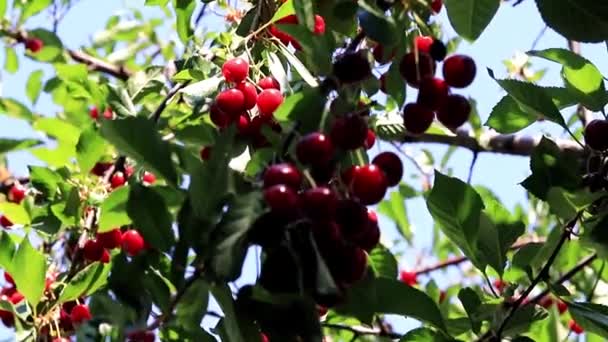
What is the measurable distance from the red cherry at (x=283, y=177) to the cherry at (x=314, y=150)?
0.02m

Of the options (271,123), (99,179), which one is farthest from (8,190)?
(271,123)

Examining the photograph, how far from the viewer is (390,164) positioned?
1121 mm

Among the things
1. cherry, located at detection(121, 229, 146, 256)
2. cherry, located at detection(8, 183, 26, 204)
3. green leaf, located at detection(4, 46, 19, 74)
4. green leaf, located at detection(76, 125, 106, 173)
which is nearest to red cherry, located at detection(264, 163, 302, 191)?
cherry, located at detection(121, 229, 146, 256)

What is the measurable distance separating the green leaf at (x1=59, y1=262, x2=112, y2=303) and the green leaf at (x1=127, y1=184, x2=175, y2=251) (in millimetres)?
391

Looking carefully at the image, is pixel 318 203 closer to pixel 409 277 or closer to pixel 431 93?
pixel 431 93

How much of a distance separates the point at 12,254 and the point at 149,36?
222cm

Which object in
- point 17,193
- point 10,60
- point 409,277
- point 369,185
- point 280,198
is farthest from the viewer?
point 10,60

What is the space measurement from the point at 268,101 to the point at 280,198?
39 centimetres

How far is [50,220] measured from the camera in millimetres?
1845

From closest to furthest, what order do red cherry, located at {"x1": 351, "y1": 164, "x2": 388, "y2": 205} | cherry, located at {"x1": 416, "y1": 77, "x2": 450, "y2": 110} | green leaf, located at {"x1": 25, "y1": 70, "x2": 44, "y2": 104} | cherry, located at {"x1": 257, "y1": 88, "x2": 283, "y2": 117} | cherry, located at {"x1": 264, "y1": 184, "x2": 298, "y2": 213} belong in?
1. cherry, located at {"x1": 264, "y1": 184, "x2": 298, "y2": 213}
2. red cherry, located at {"x1": 351, "y1": 164, "x2": 388, "y2": 205}
3. cherry, located at {"x1": 416, "y1": 77, "x2": 450, "y2": 110}
4. cherry, located at {"x1": 257, "y1": 88, "x2": 283, "y2": 117}
5. green leaf, located at {"x1": 25, "y1": 70, "x2": 44, "y2": 104}

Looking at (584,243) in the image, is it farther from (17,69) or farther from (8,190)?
(17,69)

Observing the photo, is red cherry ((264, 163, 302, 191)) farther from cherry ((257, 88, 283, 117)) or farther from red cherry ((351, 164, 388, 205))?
cherry ((257, 88, 283, 117))

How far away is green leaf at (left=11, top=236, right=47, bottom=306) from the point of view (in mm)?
1481

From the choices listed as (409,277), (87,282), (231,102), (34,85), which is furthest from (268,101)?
(34,85)
